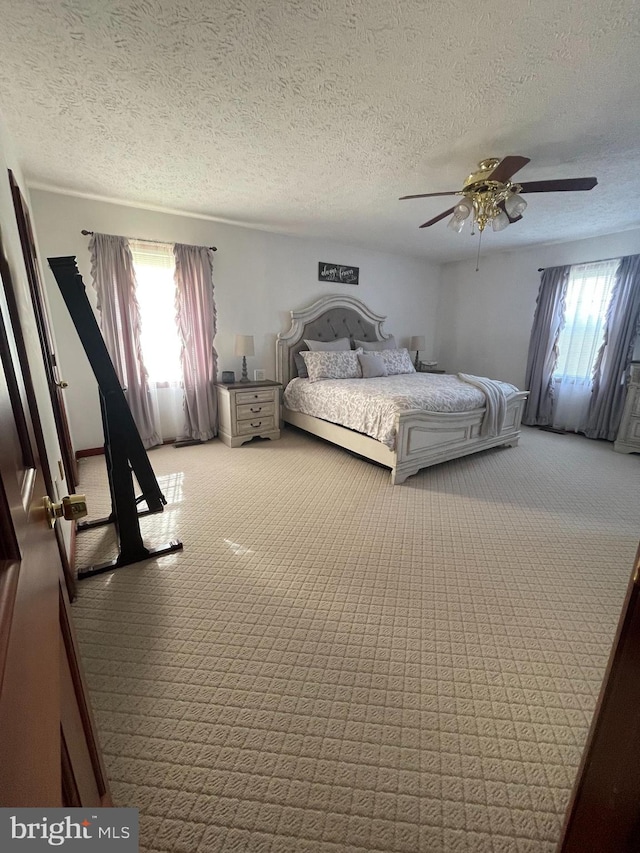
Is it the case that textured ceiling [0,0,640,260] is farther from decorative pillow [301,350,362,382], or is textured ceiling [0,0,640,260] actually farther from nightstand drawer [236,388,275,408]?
nightstand drawer [236,388,275,408]

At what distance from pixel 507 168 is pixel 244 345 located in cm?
268

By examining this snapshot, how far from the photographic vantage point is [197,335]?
377 cm

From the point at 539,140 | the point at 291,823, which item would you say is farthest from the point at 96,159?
the point at 291,823

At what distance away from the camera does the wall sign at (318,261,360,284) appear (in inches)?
180

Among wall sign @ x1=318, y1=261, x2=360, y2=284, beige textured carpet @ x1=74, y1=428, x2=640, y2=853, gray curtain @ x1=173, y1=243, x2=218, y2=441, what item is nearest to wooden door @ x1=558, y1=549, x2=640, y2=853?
beige textured carpet @ x1=74, y1=428, x2=640, y2=853

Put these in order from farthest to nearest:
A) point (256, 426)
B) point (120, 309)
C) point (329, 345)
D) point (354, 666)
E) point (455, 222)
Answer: point (329, 345) → point (256, 426) → point (120, 309) → point (455, 222) → point (354, 666)

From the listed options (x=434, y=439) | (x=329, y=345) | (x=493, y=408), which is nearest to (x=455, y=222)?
(x=434, y=439)

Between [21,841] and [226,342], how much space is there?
4.03m

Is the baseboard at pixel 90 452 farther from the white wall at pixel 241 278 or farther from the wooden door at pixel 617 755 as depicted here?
the wooden door at pixel 617 755

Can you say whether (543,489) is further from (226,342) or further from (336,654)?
(226,342)

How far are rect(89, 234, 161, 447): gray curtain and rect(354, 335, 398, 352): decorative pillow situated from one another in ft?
8.78

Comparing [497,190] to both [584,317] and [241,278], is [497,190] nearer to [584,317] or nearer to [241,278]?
[241,278]

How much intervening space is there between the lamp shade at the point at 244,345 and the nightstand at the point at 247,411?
0.36 metres

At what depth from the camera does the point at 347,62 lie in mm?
1502
